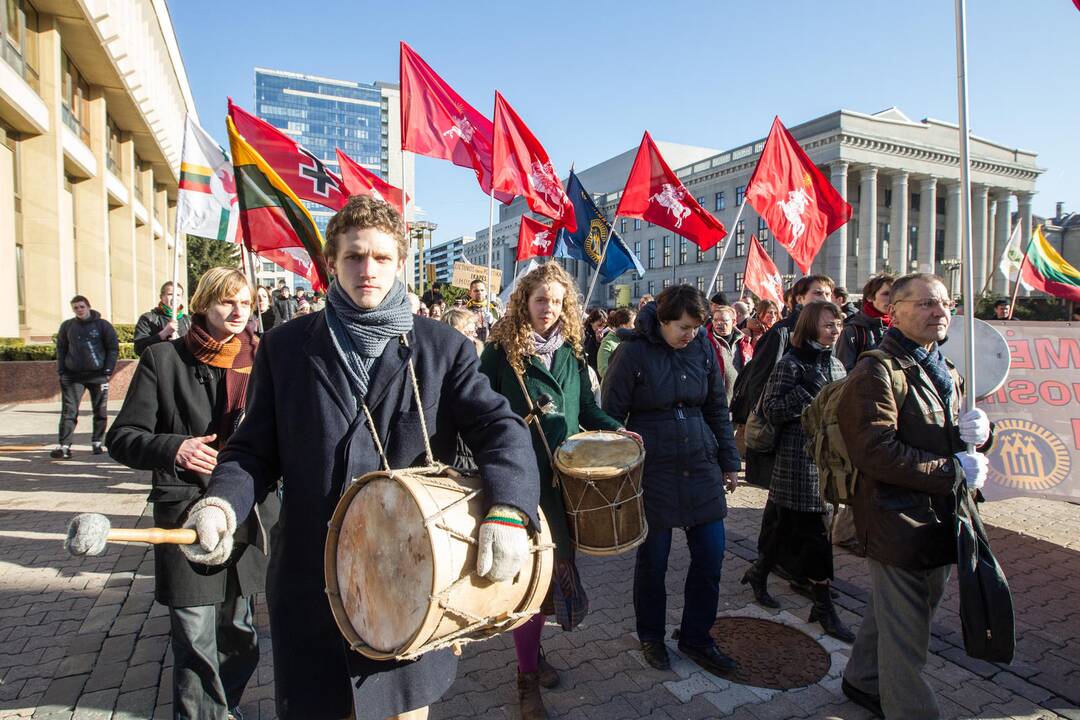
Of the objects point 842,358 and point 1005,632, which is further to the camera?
point 842,358

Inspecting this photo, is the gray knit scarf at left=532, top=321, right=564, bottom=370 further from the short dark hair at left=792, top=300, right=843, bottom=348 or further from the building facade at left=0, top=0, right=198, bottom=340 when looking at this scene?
the building facade at left=0, top=0, right=198, bottom=340

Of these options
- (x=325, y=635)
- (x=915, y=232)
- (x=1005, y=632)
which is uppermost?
(x=915, y=232)

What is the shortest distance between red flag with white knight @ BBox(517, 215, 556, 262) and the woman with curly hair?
875 cm

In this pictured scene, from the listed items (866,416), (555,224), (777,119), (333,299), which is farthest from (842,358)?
(555,224)

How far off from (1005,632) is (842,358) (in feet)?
9.45

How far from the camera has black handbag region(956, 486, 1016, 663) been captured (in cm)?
285

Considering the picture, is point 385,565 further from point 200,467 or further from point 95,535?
point 200,467

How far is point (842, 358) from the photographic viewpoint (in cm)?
545

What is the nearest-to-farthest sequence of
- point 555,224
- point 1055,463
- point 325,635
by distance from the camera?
1. point 325,635
2. point 1055,463
3. point 555,224

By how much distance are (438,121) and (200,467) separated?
279 inches

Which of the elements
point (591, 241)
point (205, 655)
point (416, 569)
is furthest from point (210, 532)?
point (591, 241)

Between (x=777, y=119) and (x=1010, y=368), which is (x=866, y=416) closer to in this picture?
(x=1010, y=368)

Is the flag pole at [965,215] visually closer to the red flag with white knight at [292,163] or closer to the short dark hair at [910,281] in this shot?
the short dark hair at [910,281]

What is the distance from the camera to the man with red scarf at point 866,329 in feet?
17.8
